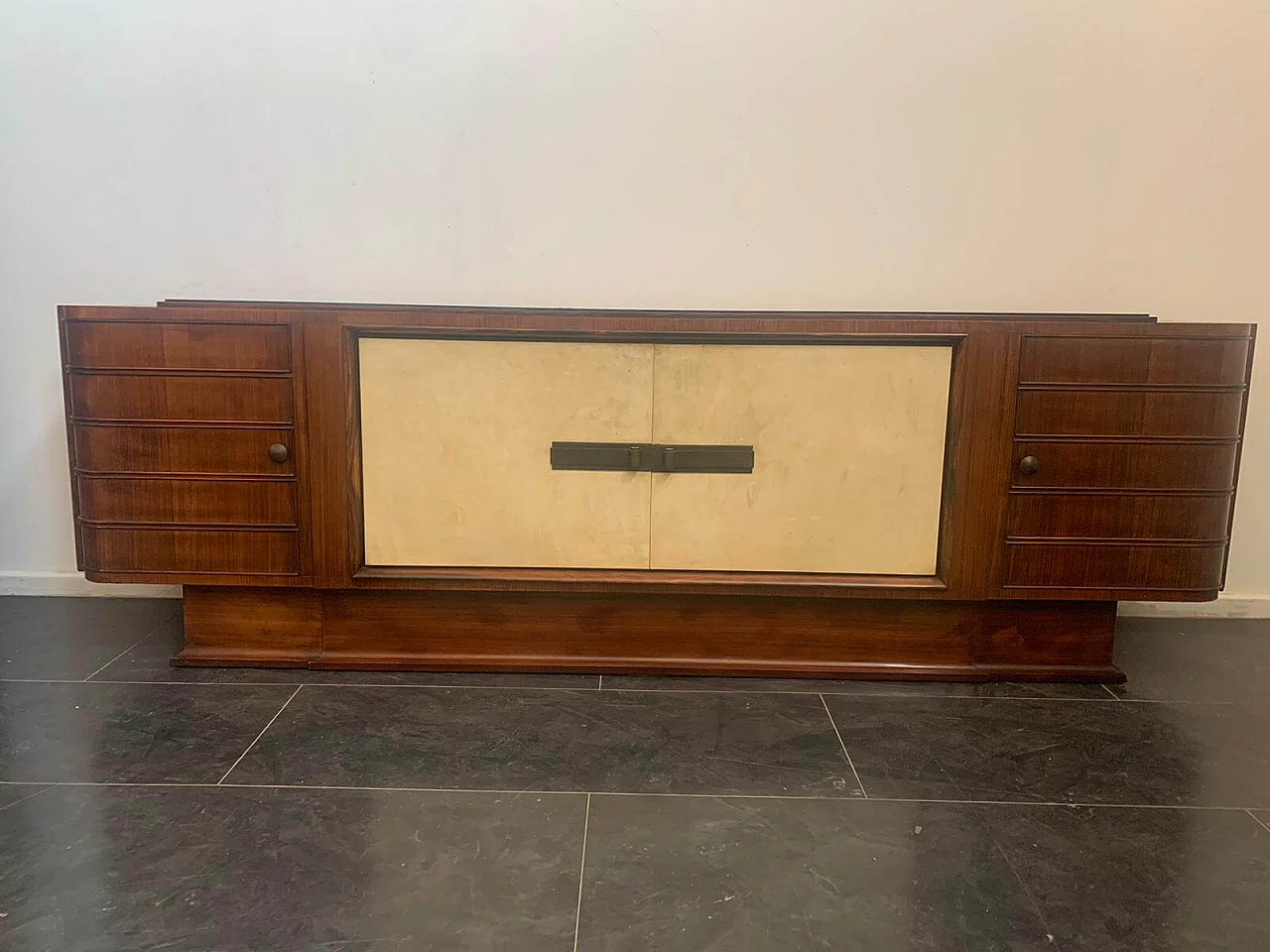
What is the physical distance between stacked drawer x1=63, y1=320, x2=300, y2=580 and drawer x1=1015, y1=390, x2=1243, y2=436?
1.39 meters

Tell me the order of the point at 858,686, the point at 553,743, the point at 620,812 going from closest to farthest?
1. the point at 620,812
2. the point at 553,743
3. the point at 858,686

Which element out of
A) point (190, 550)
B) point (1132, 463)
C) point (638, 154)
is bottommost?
point (190, 550)

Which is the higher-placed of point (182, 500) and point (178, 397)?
point (178, 397)

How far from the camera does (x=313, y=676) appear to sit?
160 cm

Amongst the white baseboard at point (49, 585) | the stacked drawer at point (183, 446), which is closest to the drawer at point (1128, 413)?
the stacked drawer at point (183, 446)

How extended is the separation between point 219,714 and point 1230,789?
5.40 feet

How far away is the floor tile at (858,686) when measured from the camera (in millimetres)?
1571

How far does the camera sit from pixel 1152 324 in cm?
151

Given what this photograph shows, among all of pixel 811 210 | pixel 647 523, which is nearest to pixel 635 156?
pixel 811 210

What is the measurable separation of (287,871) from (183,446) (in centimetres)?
85

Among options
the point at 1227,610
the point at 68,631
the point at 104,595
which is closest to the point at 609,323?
the point at 68,631

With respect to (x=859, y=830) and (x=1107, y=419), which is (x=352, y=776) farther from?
(x=1107, y=419)

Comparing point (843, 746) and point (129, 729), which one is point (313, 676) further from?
point (843, 746)

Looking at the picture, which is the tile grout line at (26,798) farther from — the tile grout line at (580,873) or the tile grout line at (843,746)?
the tile grout line at (580,873)
